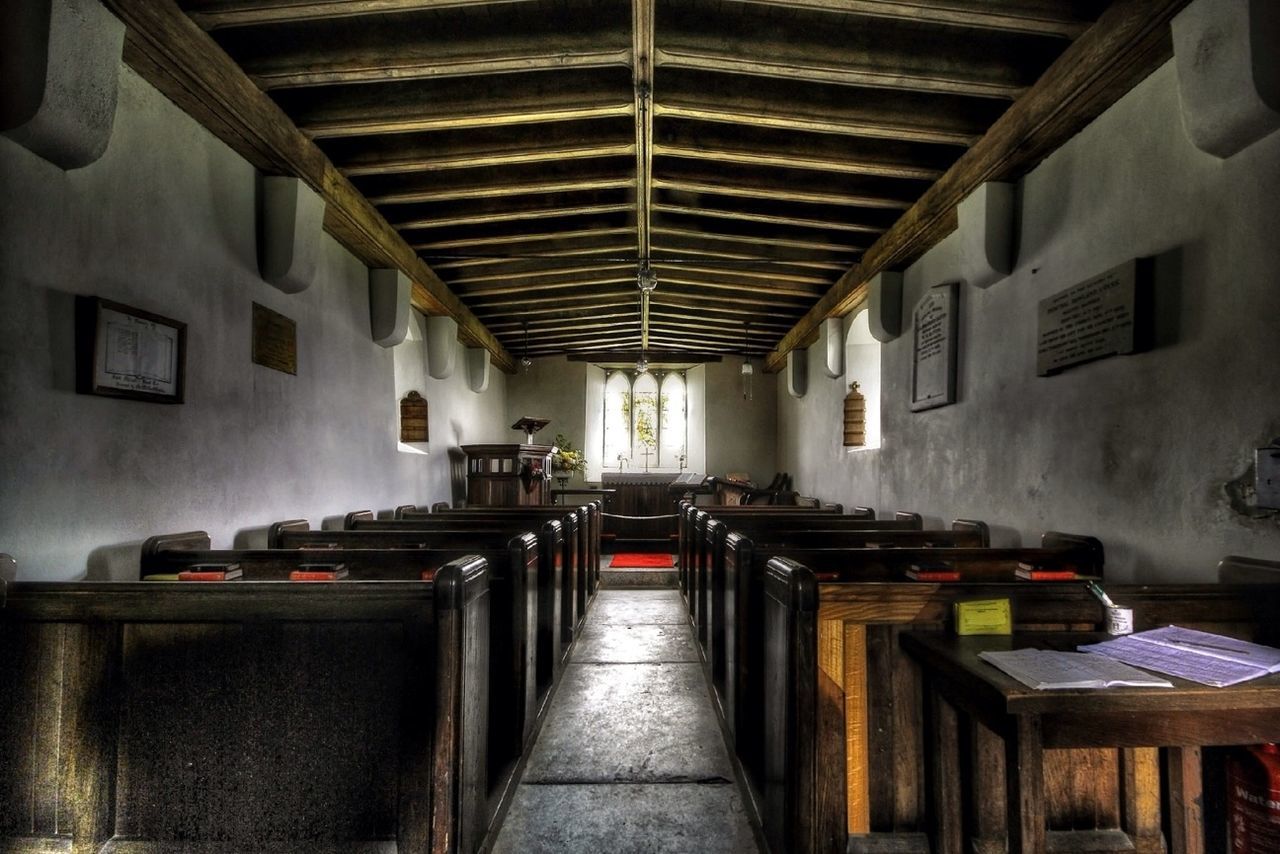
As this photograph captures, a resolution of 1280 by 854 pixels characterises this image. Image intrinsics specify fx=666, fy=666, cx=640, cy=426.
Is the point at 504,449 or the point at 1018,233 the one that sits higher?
the point at 1018,233

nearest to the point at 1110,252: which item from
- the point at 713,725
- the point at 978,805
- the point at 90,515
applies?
the point at 978,805

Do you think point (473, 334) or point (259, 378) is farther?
point (473, 334)

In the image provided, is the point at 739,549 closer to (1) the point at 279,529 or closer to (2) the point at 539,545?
(2) the point at 539,545

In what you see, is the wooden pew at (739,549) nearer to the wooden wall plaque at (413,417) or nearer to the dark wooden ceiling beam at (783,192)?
the dark wooden ceiling beam at (783,192)

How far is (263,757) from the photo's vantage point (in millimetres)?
1622

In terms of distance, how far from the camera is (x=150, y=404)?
2744 millimetres

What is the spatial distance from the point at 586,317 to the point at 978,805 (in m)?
7.07

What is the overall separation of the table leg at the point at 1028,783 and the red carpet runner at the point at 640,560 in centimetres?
577

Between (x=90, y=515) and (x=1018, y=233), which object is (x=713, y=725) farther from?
(x=1018, y=233)

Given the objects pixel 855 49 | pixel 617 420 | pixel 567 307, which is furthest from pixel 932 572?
pixel 617 420

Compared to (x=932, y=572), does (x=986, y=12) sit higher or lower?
higher

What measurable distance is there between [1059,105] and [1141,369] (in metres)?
1.16

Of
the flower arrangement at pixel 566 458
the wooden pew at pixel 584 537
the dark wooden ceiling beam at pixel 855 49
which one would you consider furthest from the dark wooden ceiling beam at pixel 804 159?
the flower arrangement at pixel 566 458

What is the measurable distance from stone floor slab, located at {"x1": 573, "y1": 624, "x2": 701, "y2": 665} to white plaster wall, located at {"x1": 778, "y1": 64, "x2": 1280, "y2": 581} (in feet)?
6.23
